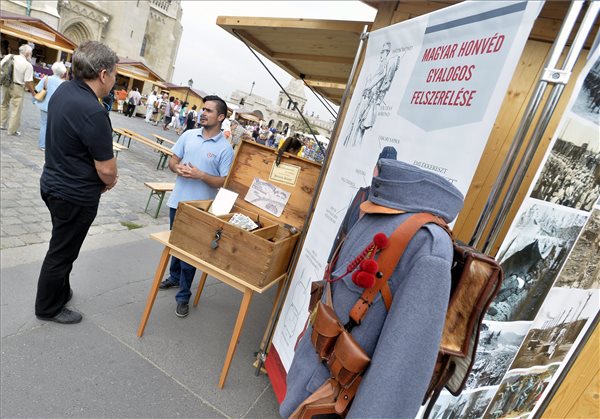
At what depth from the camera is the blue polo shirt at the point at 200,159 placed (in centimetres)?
351

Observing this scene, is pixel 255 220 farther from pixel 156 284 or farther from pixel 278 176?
pixel 156 284

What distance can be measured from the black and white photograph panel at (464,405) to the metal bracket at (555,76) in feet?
5.00

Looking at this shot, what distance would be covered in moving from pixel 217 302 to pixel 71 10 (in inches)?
1509

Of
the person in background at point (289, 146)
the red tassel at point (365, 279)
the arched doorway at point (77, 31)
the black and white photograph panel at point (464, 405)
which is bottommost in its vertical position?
the black and white photograph panel at point (464, 405)

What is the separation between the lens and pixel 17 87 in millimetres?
7719

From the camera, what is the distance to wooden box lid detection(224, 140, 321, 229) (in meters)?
3.25

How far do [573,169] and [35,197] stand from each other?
21.0ft

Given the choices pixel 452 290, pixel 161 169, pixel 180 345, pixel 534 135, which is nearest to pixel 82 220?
pixel 180 345

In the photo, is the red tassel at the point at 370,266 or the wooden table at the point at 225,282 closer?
the red tassel at the point at 370,266

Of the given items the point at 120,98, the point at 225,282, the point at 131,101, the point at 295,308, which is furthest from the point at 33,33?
the point at 295,308

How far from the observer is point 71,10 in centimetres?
3136

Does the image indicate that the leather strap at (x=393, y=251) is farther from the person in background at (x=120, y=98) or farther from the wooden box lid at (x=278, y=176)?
the person in background at (x=120, y=98)

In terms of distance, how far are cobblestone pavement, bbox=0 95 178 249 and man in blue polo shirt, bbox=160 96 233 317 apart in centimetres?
199

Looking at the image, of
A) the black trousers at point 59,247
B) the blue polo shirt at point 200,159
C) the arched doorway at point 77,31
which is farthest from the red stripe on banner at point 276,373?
the arched doorway at point 77,31
